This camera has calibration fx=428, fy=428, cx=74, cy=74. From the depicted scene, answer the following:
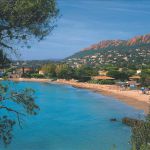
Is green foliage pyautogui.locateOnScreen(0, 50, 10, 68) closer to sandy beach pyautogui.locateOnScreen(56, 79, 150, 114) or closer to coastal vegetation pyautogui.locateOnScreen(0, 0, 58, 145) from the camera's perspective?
coastal vegetation pyautogui.locateOnScreen(0, 0, 58, 145)

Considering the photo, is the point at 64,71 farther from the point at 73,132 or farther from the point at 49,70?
the point at 73,132

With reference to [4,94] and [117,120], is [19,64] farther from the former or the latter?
[117,120]

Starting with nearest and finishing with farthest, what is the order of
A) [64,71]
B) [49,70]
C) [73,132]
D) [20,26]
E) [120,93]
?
[20,26], [73,132], [120,93], [64,71], [49,70]

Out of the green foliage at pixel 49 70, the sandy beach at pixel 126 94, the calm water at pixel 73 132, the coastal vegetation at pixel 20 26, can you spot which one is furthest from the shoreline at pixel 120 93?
the coastal vegetation at pixel 20 26

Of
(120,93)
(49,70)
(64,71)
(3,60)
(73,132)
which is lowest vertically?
(120,93)

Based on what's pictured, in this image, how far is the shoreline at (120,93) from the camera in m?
75.1

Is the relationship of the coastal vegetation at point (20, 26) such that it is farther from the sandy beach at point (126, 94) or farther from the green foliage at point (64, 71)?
the green foliage at point (64, 71)

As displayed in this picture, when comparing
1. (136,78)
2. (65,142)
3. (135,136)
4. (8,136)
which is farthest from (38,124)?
(136,78)

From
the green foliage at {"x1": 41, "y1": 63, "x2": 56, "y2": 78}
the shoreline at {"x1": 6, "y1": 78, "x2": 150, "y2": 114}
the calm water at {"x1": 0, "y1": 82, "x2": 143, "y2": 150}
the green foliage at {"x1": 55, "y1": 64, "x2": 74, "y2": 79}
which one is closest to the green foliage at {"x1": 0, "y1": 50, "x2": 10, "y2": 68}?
the calm water at {"x1": 0, "y1": 82, "x2": 143, "y2": 150}

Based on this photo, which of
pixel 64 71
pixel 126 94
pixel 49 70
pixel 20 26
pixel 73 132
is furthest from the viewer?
pixel 49 70

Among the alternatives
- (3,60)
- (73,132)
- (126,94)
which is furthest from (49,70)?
(3,60)

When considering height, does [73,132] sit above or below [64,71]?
below

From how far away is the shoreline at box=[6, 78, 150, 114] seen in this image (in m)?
75.1

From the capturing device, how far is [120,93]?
98.1 meters
